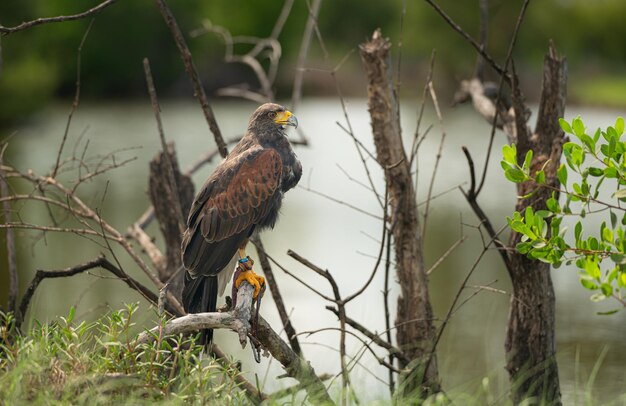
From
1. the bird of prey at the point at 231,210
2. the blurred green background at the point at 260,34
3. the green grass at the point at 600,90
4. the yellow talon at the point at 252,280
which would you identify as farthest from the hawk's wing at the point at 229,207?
the green grass at the point at 600,90

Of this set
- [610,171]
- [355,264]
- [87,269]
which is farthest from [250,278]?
[355,264]

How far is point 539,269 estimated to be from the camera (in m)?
4.98

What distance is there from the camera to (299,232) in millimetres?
12430

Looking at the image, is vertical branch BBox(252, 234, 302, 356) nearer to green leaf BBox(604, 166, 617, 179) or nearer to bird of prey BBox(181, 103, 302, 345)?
bird of prey BBox(181, 103, 302, 345)

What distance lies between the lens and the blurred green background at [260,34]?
2738cm

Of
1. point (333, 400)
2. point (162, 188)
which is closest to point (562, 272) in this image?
point (162, 188)

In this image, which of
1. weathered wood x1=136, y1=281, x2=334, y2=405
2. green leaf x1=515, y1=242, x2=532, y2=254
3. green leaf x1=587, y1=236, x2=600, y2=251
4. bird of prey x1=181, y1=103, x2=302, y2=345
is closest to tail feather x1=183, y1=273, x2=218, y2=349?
bird of prey x1=181, y1=103, x2=302, y2=345

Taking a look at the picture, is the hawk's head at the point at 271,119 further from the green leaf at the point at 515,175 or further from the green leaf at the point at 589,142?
the green leaf at the point at 589,142

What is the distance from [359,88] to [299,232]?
69.0 ft

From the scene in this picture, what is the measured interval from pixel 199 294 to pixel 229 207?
428mm

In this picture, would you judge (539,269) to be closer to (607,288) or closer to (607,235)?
(607,235)

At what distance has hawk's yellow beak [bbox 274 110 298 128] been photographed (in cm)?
463

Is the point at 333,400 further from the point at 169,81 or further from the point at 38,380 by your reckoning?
the point at 169,81

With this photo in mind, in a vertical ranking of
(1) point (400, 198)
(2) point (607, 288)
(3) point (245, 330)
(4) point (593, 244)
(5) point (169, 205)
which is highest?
(5) point (169, 205)
